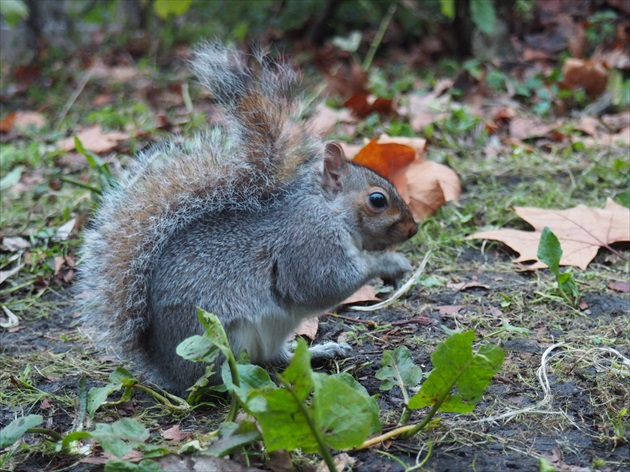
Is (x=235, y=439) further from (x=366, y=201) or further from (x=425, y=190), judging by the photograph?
(x=425, y=190)

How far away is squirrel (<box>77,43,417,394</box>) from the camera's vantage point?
1.79 metres

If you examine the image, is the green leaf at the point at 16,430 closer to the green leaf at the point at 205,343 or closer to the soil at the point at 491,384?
the soil at the point at 491,384

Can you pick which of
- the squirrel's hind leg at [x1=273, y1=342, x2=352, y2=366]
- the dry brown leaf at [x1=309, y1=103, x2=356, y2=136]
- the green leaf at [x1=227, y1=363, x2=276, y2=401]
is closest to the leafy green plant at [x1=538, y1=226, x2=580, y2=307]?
the squirrel's hind leg at [x1=273, y1=342, x2=352, y2=366]

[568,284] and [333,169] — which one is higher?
[333,169]

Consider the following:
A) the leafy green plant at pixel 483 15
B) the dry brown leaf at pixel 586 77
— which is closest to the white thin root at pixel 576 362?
the dry brown leaf at pixel 586 77

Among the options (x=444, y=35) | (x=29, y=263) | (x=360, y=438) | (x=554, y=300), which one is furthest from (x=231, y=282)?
(x=444, y=35)

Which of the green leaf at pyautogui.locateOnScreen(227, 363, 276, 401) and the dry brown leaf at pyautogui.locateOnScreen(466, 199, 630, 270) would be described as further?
the dry brown leaf at pyautogui.locateOnScreen(466, 199, 630, 270)

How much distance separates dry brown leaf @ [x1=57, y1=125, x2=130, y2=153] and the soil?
1059 millimetres

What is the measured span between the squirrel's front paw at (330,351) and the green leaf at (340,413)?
24.7 inches

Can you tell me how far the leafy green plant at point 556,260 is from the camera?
6.87 feet

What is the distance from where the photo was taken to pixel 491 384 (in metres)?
1.76

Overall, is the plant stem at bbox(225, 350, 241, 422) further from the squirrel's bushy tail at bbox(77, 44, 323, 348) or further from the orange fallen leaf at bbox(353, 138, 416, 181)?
the orange fallen leaf at bbox(353, 138, 416, 181)

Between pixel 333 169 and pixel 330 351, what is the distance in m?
0.48

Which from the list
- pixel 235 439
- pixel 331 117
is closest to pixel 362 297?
pixel 235 439
